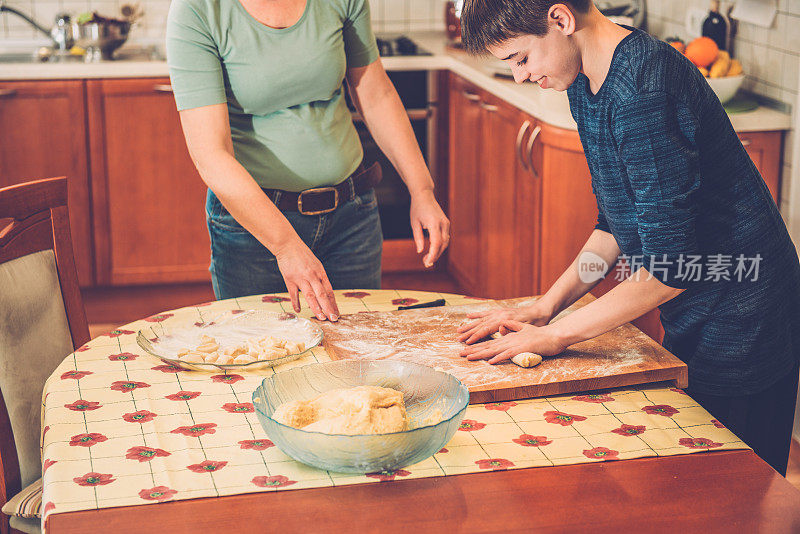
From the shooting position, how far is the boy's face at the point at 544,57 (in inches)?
48.4

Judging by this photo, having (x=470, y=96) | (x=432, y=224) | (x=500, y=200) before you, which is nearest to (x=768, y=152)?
(x=500, y=200)

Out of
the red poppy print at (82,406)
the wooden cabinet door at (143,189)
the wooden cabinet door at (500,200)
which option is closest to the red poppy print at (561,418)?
the red poppy print at (82,406)

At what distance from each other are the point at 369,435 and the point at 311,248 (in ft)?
2.82

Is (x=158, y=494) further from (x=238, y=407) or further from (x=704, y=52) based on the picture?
(x=704, y=52)

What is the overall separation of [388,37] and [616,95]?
9.41 feet

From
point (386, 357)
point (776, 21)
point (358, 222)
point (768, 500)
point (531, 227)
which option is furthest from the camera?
point (531, 227)

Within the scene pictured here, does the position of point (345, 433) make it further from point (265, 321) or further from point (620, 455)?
point (265, 321)

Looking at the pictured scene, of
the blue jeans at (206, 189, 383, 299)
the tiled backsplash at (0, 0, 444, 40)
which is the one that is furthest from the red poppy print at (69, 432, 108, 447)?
the tiled backsplash at (0, 0, 444, 40)

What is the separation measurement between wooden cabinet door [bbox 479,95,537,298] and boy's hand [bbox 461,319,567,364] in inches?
61.9

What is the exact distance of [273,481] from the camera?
103 centimetres

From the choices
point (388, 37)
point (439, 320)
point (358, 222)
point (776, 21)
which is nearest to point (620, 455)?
point (439, 320)

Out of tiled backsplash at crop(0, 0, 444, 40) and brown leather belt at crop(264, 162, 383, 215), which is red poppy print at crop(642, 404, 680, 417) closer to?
brown leather belt at crop(264, 162, 383, 215)

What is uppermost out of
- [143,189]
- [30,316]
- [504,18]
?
[504,18]

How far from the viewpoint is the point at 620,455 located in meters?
1.09
